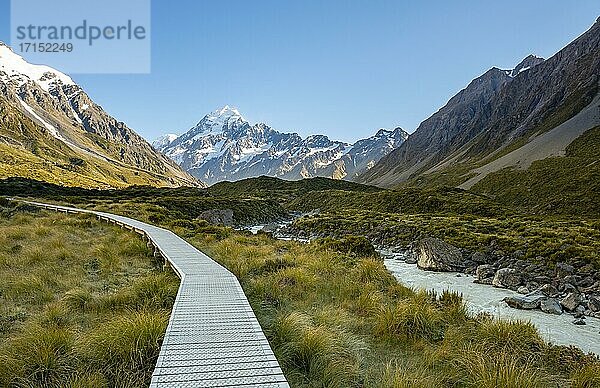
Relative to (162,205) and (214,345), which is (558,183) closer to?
(162,205)

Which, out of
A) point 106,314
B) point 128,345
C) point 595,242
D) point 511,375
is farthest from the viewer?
point 595,242

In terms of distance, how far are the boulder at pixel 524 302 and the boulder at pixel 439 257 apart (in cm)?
572

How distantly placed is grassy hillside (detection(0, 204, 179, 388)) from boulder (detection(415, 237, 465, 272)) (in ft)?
46.5

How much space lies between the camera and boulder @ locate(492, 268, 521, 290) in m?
16.4

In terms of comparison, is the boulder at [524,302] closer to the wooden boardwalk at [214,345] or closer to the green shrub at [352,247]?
the green shrub at [352,247]

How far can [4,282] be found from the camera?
409 inches

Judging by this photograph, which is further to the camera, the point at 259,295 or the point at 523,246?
the point at 523,246

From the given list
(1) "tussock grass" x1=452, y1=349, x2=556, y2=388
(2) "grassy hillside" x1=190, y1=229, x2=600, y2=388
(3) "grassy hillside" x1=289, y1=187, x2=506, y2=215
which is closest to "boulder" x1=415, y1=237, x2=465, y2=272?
(2) "grassy hillside" x1=190, y1=229, x2=600, y2=388

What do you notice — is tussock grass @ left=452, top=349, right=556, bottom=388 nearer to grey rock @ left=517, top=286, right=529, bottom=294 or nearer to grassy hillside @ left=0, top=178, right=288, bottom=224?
grey rock @ left=517, top=286, right=529, bottom=294

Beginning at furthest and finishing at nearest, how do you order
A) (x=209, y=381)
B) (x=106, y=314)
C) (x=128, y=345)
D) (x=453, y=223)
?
(x=453, y=223)
(x=106, y=314)
(x=128, y=345)
(x=209, y=381)

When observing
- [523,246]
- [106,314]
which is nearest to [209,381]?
[106,314]

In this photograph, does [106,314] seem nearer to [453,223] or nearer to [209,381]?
[209,381]

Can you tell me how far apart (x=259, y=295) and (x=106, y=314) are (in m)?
3.62

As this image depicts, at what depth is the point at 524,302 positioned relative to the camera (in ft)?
44.1
